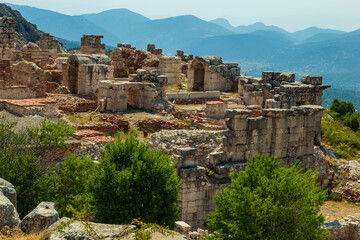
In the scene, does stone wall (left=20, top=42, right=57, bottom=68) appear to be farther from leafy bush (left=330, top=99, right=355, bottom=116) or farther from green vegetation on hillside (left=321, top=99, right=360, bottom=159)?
leafy bush (left=330, top=99, right=355, bottom=116)

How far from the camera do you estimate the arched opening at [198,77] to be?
36.5 m

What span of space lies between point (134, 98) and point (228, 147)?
10505mm

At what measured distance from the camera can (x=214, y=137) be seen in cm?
1944

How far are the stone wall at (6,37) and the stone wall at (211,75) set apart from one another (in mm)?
12025

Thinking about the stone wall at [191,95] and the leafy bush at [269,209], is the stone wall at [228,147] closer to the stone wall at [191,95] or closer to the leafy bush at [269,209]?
the leafy bush at [269,209]

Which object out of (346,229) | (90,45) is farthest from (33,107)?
(90,45)

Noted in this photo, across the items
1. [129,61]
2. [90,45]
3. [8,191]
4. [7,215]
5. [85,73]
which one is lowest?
[7,215]

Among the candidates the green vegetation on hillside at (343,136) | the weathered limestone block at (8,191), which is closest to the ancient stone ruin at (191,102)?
the green vegetation on hillside at (343,136)

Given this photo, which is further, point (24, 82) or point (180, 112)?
point (180, 112)

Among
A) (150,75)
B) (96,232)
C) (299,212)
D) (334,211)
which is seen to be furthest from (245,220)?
(150,75)

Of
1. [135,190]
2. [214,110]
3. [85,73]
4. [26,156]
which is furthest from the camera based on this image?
[85,73]

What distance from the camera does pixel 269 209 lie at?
12.9 metres

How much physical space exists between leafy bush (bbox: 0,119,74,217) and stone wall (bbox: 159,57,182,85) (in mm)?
18975

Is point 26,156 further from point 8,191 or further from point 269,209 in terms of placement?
point 269,209
